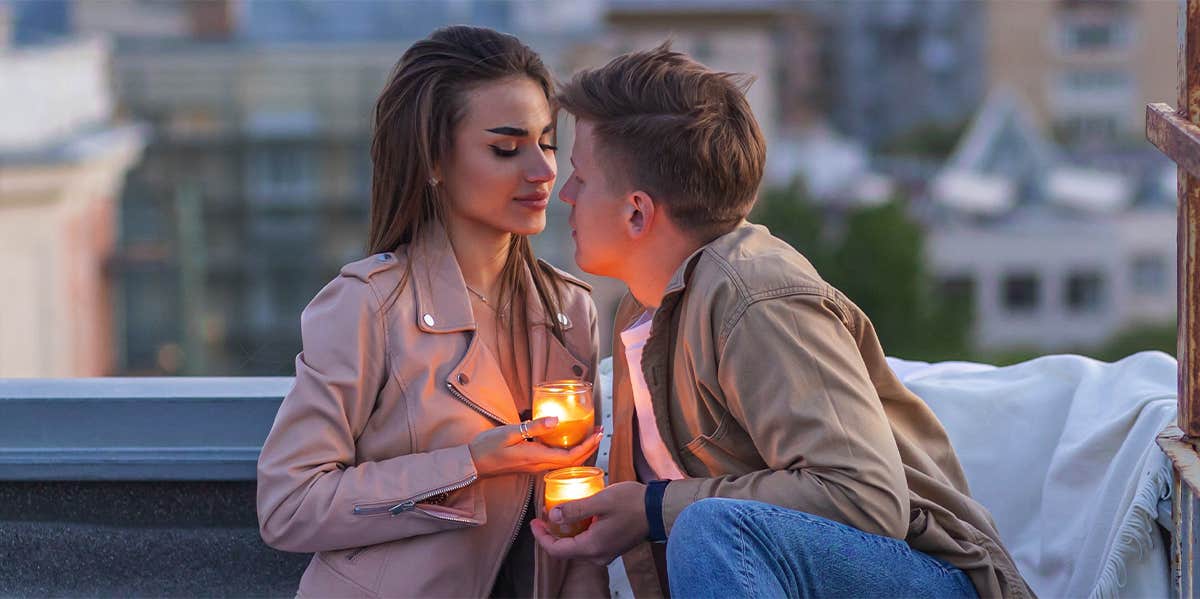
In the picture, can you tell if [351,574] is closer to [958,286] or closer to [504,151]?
[504,151]

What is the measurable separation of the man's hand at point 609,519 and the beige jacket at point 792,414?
0.20 feet

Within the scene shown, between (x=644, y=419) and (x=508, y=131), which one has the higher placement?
(x=508, y=131)


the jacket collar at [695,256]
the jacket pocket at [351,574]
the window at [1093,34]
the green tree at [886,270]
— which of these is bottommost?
the green tree at [886,270]

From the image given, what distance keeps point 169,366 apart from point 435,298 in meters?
46.0

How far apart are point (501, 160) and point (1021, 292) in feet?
179

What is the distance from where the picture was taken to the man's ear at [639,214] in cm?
232

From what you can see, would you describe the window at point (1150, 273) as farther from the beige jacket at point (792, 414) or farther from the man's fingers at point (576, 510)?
the man's fingers at point (576, 510)

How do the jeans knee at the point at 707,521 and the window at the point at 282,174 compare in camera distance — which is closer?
the jeans knee at the point at 707,521

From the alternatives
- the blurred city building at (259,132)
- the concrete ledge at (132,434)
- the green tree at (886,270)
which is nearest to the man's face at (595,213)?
the concrete ledge at (132,434)

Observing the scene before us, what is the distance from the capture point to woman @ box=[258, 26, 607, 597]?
2.33m

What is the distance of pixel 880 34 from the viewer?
71562mm

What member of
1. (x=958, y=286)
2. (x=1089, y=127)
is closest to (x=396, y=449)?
(x=958, y=286)

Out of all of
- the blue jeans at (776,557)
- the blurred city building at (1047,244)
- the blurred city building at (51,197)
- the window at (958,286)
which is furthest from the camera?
the blurred city building at (1047,244)

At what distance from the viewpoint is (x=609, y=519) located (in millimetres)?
2209
